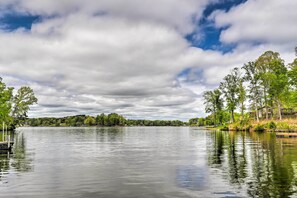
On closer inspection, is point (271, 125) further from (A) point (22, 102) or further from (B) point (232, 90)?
(A) point (22, 102)

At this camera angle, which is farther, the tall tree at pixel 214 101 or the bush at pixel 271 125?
the tall tree at pixel 214 101

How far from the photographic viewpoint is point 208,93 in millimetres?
157375

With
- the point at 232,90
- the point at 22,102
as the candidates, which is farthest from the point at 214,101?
the point at 22,102

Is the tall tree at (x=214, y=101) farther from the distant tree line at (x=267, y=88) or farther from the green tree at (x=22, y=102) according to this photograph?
the green tree at (x=22, y=102)

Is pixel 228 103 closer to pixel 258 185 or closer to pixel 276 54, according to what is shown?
pixel 276 54

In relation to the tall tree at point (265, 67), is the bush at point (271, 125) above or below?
below

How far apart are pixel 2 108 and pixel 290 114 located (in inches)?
3800

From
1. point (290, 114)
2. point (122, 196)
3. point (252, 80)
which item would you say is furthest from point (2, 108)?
point (290, 114)

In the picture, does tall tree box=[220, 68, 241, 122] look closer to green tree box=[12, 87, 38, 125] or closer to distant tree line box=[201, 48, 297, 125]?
distant tree line box=[201, 48, 297, 125]

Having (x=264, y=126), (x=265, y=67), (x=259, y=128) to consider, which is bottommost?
(x=259, y=128)

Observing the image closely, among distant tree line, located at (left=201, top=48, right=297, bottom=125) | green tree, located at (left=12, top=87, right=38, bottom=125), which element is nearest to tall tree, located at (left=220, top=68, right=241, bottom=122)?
distant tree line, located at (left=201, top=48, right=297, bottom=125)

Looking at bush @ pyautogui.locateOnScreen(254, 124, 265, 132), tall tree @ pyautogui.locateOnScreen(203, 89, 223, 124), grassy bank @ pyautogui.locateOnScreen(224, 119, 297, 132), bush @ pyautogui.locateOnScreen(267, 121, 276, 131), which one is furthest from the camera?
tall tree @ pyautogui.locateOnScreen(203, 89, 223, 124)

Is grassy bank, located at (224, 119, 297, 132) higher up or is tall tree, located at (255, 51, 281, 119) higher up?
tall tree, located at (255, 51, 281, 119)

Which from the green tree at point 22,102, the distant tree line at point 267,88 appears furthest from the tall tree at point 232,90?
the green tree at point 22,102
